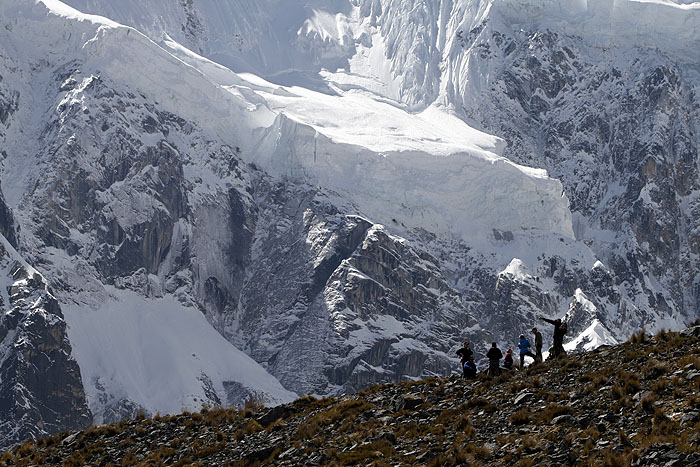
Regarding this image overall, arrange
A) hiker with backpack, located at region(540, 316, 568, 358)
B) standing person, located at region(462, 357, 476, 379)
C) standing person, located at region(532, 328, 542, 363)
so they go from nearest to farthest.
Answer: standing person, located at region(462, 357, 476, 379) < standing person, located at region(532, 328, 542, 363) < hiker with backpack, located at region(540, 316, 568, 358)

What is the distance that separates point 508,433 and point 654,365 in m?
6.19

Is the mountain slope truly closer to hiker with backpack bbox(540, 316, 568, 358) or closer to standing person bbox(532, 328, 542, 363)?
standing person bbox(532, 328, 542, 363)

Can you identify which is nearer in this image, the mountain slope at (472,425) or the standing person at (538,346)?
the mountain slope at (472,425)

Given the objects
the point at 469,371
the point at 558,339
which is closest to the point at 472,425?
the point at 469,371

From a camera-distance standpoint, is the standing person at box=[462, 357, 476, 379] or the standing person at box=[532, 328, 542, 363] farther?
the standing person at box=[532, 328, 542, 363]

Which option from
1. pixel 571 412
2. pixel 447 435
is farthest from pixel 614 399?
pixel 447 435

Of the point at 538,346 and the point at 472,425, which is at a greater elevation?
the point at 472,425

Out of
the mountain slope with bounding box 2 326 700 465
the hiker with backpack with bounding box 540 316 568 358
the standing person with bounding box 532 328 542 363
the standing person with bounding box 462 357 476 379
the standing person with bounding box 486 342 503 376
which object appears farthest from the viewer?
the hiker with backpack with bounding box 540 316 568 358

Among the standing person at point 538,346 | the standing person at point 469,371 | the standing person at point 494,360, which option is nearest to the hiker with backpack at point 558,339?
the standing person at point 538,346

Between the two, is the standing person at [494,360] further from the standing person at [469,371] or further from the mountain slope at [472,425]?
the mountain slope at [472,425]

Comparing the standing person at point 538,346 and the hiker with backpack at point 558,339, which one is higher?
the hiker with backpack at point 558,339

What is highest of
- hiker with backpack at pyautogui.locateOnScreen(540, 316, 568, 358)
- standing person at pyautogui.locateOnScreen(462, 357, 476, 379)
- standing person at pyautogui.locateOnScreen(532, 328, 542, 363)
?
hiker with backpack at pyautogui.locateOnScreen(540, 316, 568, 358)

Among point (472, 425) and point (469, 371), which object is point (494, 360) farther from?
point (472, 425)

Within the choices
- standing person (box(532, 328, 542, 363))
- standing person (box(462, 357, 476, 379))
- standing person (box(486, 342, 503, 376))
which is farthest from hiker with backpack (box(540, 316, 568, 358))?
standing person (box(462, 357, 476, 379))
